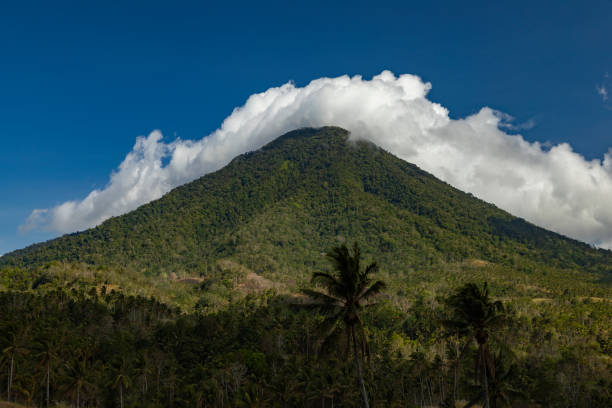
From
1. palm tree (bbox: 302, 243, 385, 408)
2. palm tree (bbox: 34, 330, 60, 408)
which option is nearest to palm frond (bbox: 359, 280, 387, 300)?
palm tree (bbox: 302, 243, 385, 408)

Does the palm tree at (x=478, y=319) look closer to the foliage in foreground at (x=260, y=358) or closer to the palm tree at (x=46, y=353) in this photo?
the foliage in foreground at (x=260, y=358)

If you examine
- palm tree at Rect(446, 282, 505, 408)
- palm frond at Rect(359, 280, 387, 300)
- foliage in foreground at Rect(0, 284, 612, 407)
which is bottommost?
foliage in foreground at Rect(0, 284, 612, 407)

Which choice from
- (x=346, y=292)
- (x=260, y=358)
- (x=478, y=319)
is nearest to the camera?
(x=346, y=292)

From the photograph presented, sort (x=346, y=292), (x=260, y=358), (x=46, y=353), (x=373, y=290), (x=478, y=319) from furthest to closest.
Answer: (x=260, y=358) < (x=46, y=353) < (x=478, y=319) < (x=346, y=292) < (x=373, y=290)

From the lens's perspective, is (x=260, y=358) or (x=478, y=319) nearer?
(x=478, y=319)

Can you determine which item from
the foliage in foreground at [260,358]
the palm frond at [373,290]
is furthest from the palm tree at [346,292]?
the foliage in foreground at [260,358]

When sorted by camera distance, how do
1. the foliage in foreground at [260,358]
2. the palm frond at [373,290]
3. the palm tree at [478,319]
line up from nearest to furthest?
the palm frond at [373,290]
the palm tree at [478,319]
the foliage in foreground at [260,358]

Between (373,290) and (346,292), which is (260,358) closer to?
(346,292)

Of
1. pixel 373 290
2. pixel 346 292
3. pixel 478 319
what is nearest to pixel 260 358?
pixel 478 319

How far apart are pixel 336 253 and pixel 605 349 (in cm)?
12899

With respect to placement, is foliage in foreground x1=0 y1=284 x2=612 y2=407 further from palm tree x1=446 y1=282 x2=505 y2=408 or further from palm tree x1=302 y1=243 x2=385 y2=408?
palm tree x1=302 y1=243 x2=385 y2=408

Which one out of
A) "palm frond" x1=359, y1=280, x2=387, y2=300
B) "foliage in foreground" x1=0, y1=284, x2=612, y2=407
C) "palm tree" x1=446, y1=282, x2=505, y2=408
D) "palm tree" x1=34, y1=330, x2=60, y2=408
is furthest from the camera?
"foliage in foreground" x1=0, y1=284, x2=612, y2=407

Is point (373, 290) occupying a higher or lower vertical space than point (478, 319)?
higher

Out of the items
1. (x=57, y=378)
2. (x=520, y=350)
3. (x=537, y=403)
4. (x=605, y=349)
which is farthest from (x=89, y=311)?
(x=605, y=349)
